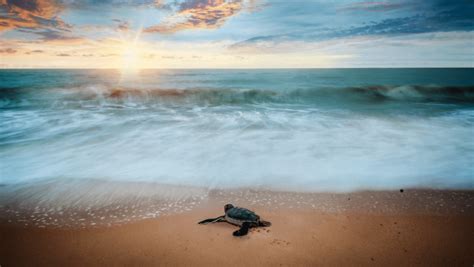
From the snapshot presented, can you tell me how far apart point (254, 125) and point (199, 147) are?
3176 millimetres

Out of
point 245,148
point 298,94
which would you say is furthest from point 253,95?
point 245,148

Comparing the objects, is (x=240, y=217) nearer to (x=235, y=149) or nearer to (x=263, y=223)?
(x=263, y=223)

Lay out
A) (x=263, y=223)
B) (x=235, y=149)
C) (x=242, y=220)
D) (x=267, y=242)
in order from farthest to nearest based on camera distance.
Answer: (x=235, y=149) < (x=263, y=223) < (x=242, y=220) < (x=267, y=242)

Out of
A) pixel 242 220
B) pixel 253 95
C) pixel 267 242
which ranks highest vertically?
pixel 253 95

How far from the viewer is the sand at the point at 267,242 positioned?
2.68 meters

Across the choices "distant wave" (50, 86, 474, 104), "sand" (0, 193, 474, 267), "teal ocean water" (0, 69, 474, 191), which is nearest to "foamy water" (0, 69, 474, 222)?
"teal ocean water" (0, 69, 474, 191)

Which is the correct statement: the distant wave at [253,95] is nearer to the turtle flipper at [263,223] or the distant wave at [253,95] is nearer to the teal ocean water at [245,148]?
the teal ocean water at [245,148]

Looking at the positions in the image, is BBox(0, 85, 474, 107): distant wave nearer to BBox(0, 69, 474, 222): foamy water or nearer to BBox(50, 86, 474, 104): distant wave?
BBox(50, 86, 474, 104): distant wave

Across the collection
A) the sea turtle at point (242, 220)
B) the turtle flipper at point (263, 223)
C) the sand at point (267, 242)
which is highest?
the sea turtle at point (242, 220)

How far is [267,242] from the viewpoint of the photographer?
2.87 m

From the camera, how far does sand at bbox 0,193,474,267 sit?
2678mm

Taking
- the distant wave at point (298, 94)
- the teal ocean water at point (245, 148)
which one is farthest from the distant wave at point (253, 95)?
the teal ocean water at point (245, 148)

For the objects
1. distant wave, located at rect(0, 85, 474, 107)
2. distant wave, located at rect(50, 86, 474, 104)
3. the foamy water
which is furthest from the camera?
distant wave, located at rect(50, 86, 474, 104)

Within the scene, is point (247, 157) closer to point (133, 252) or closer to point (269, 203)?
point (269, 203)
